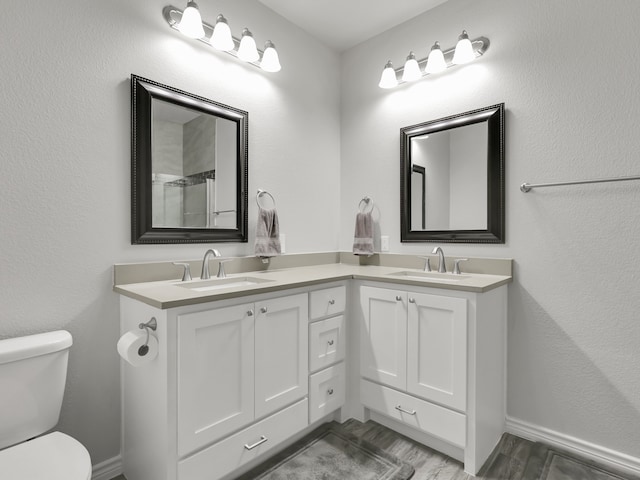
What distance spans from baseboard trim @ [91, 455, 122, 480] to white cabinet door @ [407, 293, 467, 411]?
138 cm

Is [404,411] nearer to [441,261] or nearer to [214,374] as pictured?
[441,261]

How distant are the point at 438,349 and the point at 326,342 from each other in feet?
1.84

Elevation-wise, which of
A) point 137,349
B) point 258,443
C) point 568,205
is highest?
point 568,205

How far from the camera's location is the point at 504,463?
160cm

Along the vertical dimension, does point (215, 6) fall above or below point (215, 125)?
above

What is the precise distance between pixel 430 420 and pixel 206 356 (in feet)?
3.63

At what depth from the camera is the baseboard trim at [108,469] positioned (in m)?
1.47

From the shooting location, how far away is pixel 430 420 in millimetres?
1651

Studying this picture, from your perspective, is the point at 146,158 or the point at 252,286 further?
the point at 146,158

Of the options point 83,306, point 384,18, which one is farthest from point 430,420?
point 384,18

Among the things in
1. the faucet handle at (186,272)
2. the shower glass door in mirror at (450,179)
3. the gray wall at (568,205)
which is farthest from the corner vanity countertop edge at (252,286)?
the shower glass door in mirror at (450,179)

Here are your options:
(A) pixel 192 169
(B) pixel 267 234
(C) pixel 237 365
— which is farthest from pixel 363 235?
(C) pixel 237 365

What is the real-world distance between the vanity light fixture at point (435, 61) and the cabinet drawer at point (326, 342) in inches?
61.0

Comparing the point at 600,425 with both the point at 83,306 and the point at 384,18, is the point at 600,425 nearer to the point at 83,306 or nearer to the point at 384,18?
the point at 83,306
